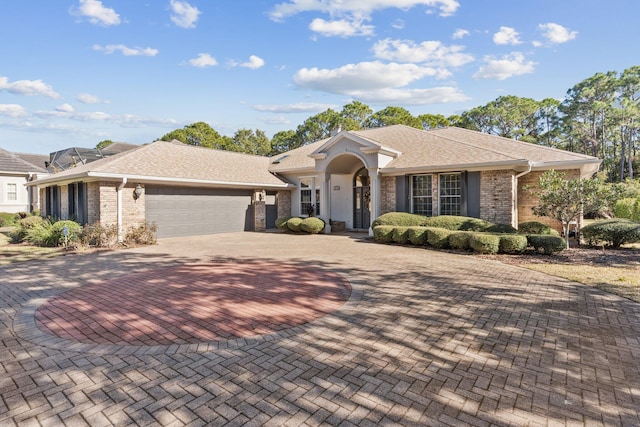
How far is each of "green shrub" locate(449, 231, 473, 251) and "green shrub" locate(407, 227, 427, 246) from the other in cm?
101

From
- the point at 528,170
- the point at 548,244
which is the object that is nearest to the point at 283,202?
the point at 528,170

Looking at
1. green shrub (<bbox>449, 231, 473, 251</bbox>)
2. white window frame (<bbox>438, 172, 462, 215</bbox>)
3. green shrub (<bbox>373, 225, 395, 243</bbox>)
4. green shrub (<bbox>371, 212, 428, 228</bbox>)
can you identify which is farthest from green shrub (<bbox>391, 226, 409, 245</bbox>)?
white window frame (<bbox>438, 172, 462, 215</bbox>)

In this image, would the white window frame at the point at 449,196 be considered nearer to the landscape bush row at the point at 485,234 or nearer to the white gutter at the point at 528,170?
the landscape bush row at the point at 485,234

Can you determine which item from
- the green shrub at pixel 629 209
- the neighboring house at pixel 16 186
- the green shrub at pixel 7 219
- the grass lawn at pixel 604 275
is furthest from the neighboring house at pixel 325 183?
the neighboring house at pixel 16 186

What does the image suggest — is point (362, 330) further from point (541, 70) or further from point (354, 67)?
point (354, 67)

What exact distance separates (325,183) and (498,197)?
8067mm

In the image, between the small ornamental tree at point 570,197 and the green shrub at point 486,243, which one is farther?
the green shrub at point 486,243

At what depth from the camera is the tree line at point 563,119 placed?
116ft

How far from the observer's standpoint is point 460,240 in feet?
36.7

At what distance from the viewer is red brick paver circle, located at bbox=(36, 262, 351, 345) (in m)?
4.53

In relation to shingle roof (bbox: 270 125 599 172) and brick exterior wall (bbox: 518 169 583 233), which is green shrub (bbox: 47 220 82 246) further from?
brick exterior wall (bbox: 518 169 583 233)

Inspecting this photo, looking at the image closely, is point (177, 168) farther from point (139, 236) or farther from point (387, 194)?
point (387, 194)

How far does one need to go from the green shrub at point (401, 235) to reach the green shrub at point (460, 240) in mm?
1744

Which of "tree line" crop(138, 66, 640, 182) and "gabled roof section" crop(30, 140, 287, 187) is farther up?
"tree line" crop(138, 66, 640, 182)
